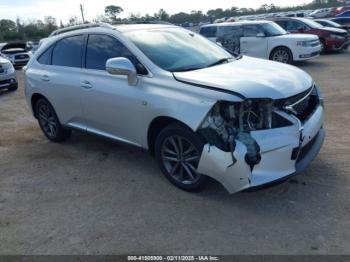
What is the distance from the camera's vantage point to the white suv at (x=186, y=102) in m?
3.76

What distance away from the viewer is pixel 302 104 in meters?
4.26

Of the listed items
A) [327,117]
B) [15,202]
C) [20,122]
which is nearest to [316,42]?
[327,117]

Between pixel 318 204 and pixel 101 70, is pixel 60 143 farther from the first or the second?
pixel 318 204

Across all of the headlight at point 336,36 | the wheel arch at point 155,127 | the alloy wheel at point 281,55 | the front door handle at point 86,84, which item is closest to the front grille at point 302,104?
the wheel arch at point 155,127

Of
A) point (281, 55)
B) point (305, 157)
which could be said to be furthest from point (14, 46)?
point (305, 157)

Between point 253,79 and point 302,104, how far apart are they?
0.63 metres

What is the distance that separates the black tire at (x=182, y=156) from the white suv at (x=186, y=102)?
0.01 metres

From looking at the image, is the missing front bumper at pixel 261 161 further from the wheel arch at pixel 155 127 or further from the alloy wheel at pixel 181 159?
the wheel arch at pixel 155 127

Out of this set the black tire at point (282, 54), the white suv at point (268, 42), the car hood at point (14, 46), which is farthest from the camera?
the car hood at point (14, 46)

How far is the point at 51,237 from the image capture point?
3.78m

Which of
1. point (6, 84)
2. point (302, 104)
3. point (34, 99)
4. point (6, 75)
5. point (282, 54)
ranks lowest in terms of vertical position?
point (6, 84)

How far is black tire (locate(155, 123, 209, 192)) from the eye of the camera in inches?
162

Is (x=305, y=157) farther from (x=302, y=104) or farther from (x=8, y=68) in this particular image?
(x=8, y=68)

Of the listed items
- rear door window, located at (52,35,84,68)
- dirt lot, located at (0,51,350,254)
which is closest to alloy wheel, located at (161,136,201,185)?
dirt lot, located at (0,51,350,254)
